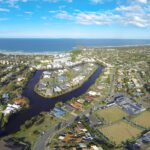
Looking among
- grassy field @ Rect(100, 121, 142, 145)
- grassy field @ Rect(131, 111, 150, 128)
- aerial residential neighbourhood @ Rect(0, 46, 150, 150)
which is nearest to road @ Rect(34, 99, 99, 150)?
aerial residential neighbourhood @ Rect(0, 46, 150, 150)

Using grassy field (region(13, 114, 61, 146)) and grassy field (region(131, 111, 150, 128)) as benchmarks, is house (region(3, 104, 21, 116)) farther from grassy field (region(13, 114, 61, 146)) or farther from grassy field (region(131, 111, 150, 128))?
grassy field (region(131, 111, 150, 128))

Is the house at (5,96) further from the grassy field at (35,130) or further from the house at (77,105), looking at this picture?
the house at (77,105)

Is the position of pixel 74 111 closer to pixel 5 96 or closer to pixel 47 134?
pixel 47 134

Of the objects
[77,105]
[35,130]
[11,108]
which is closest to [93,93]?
[77,105]

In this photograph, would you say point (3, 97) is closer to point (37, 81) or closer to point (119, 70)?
point (37, 81)


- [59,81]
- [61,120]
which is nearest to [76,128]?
[61,120]

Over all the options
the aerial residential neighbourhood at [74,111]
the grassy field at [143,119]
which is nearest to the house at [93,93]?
the aerial residential neighbourhood at [74,111]
